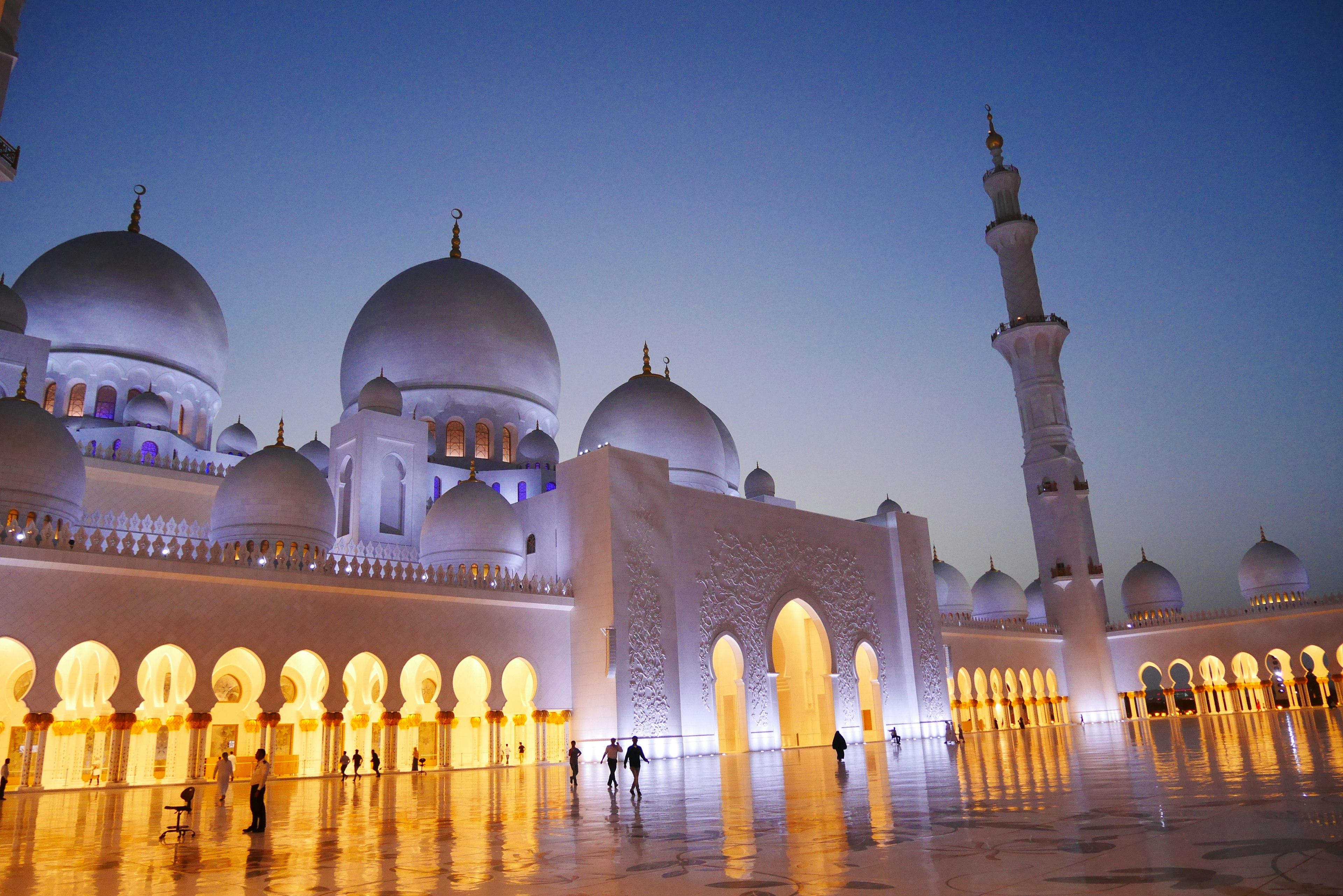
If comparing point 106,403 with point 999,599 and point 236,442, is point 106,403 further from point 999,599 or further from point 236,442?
point 999,599

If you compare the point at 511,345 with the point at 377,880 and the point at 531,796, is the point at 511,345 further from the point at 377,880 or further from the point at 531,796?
the point at 377,880

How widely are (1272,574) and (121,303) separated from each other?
26560 millimetres

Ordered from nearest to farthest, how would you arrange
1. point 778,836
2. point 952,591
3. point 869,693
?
point 778,836 → point 869,693 → point 952,591

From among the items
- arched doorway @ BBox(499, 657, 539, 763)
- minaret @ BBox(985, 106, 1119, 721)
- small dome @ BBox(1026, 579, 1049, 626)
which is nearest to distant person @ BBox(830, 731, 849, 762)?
arched doorway @ BBox(499, 657, 539, 763)

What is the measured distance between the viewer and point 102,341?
691 inches

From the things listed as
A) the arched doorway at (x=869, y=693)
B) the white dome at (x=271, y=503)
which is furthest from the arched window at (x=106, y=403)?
the arched doorway at (x=869, y=693)

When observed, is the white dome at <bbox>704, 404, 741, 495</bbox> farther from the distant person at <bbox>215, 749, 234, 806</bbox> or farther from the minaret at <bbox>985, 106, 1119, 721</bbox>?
the distant person at <bbox>215, 749, 234, 806</bbox>

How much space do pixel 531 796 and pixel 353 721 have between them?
20.2ft

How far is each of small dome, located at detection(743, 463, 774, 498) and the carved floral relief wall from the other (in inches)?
177

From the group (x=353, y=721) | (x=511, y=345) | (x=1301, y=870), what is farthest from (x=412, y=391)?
(x=1301, y=870)

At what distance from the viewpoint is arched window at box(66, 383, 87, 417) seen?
56.4ft

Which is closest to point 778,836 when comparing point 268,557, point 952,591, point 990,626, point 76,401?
point 268,557

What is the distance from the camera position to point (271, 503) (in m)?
14.1

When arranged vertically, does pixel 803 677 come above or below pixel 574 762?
above
